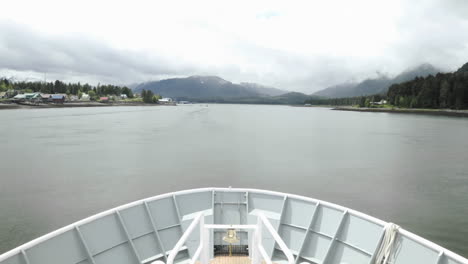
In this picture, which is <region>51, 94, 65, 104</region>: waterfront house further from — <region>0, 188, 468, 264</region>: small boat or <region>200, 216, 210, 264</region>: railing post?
<region>200, 216, 210, 264</region>: railing post

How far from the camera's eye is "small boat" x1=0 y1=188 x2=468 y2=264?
19.3ft

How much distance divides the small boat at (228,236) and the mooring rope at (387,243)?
2 cm

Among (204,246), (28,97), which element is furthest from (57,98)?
(204,246)

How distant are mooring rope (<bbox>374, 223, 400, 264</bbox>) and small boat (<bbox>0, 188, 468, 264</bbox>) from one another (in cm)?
2

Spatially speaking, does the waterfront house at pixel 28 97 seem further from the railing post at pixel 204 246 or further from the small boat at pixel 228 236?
the railing post at pixel 204 246

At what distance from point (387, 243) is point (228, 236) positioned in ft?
12.0

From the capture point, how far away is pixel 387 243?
636 cm

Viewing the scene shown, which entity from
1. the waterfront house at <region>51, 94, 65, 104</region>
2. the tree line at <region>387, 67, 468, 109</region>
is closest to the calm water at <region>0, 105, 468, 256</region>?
the tree line at <region>387, 67, 468, 109</region>

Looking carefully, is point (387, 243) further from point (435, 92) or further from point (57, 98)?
point (57, 98)

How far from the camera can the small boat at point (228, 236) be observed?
5.88 m

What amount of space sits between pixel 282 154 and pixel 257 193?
29965mm

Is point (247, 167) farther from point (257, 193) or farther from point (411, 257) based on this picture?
point (411, 257)

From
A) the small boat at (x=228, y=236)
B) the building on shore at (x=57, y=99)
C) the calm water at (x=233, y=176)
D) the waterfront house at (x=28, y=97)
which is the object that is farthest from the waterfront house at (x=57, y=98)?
the small boat at (x=228, y=236)

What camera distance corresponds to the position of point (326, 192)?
22500mm
